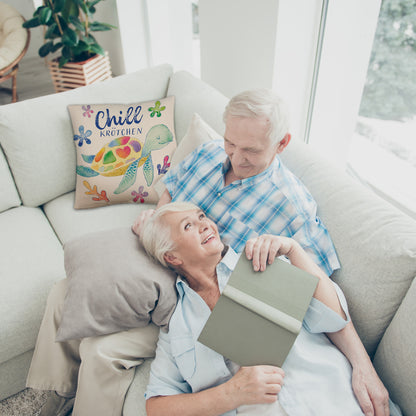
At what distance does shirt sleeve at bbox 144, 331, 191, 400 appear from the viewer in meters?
0.93

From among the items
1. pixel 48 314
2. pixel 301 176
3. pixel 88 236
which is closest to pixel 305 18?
pixel 301 176

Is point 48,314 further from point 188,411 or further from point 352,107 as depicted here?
point 352,107

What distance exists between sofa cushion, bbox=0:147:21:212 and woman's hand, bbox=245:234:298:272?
1.30 metres

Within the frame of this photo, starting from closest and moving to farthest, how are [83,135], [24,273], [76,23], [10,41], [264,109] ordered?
[264,109], [24,273], [83,135], [76,23], [10,41]

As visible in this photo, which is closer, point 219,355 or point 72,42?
point 219,355

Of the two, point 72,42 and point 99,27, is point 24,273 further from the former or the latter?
point 99,27

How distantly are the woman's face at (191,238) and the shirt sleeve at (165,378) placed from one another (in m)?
0.27

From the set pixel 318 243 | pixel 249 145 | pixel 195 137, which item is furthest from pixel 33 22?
pixel 318 243

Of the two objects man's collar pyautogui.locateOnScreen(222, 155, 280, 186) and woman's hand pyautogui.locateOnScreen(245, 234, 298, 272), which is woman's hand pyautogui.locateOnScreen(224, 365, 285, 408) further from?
man's collar pyautogui.locateOnScreen(222, 155, 280, 186)

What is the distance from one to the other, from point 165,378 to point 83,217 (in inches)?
37.7

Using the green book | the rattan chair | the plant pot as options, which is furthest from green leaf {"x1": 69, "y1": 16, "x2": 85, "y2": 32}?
the green book

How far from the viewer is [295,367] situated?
0.92 m

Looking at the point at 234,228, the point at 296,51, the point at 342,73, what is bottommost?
the point at 234,228

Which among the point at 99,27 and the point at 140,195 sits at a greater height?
the point at 99,27
